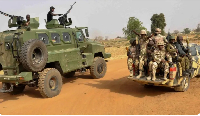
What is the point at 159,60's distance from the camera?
23.5 feet

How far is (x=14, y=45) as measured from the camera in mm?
7777

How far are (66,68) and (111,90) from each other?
7.13 feet

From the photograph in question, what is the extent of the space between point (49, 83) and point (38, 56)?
1112 millimetres

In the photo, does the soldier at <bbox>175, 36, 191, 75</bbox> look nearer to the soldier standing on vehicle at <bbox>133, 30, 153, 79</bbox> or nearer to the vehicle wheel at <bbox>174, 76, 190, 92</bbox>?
the vehicle wheel at <bbox>174, 76, 190, 92</bbox>

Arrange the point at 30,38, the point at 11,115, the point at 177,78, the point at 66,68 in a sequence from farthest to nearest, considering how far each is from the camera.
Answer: the point at 66,68
the point at 30,38
the point at 177,78
the point at 11,115

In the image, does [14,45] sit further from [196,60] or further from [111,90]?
[196,60]

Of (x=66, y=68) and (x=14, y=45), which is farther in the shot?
(x=66, y=68)

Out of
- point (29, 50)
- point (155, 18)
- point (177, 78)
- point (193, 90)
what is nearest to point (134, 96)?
point (177, 78)

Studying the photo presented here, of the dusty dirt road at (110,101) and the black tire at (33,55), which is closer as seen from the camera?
the dusty dirt road at (110,101)

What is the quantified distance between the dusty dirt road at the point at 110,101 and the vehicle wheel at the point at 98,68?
202 cm

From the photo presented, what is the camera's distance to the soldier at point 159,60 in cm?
703

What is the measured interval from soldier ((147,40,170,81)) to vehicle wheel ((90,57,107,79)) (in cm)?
438

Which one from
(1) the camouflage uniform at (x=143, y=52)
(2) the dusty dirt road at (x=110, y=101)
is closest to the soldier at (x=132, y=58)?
(1) the camouflage uniform at (x=143, y=52)

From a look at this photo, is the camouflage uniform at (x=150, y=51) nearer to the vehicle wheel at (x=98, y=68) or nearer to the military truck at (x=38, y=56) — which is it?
the military truck at (x=38, y=56)
